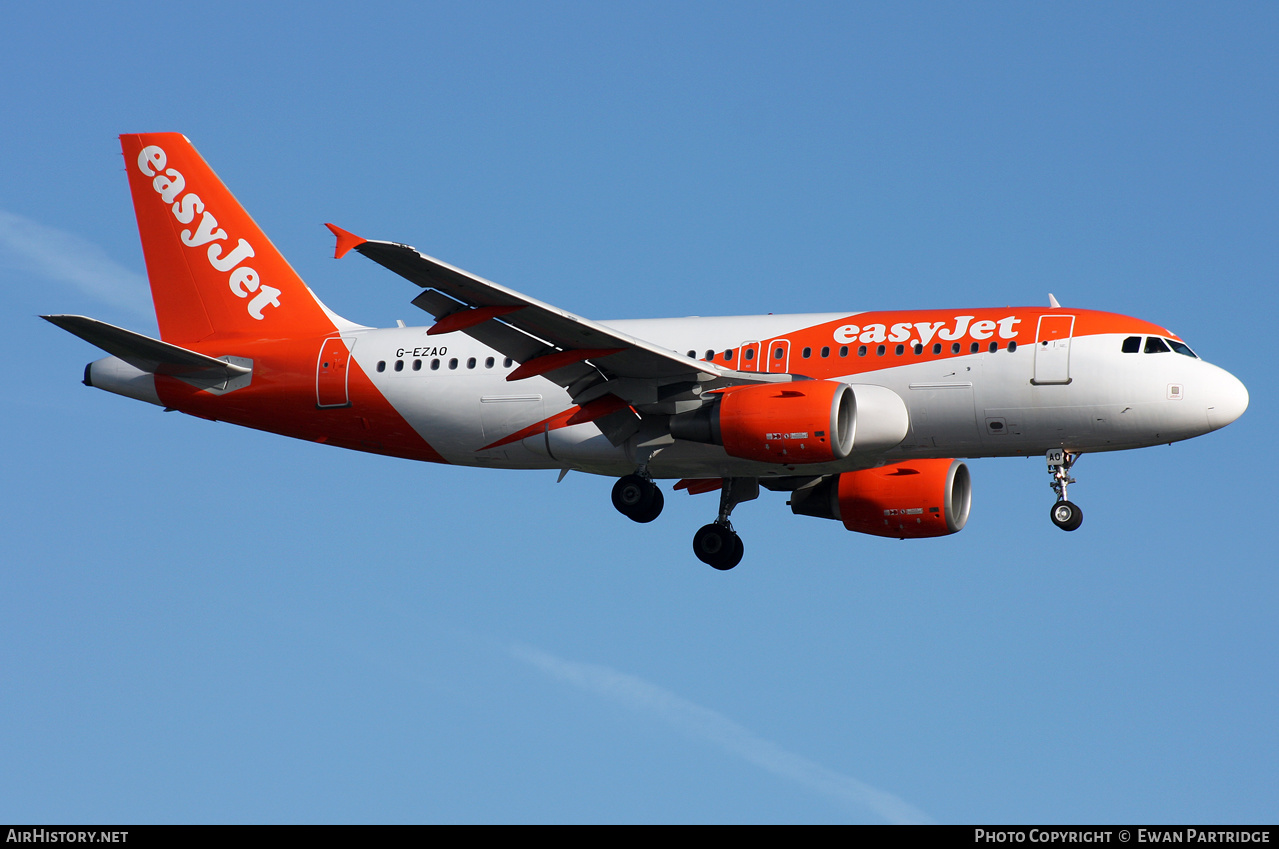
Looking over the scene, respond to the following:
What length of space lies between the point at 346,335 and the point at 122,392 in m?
5.33

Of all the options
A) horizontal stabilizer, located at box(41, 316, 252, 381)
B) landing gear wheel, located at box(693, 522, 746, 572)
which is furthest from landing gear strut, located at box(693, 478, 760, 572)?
horizontal stabilizer, located at box(41, 316, 252, 381)

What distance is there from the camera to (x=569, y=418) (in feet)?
107

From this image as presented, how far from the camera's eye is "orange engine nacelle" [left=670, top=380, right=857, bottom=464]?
2906 cm

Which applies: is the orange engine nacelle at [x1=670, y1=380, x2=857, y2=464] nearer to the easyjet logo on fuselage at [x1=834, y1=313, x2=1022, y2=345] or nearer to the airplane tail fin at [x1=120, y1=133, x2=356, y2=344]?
the easyjet logo on fuselage at [x1=834, y1=313, x2=1022, y2=345]

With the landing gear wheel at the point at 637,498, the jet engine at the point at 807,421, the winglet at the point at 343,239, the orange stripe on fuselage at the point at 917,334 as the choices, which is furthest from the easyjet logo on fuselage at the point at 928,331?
the winglet at the point at 343,239

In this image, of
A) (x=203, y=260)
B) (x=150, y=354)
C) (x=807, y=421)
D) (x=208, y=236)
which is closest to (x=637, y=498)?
(x=807, y=421)

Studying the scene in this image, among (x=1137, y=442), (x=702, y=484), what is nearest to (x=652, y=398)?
(x=702, y=484)

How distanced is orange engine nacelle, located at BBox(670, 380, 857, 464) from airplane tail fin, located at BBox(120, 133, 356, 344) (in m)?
10.9

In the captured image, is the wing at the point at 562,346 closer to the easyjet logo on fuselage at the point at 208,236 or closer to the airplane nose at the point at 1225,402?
the airplane nose at the point at 1225,402

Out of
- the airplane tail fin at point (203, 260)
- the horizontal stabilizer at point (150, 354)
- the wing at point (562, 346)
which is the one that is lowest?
the wing at point (562, 346)

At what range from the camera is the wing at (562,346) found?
89.1ft

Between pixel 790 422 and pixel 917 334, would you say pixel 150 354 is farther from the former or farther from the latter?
pixel 917 334

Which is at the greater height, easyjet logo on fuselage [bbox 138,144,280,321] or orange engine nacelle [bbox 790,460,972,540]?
easyjet logo on fuselage [bbox 138,144,280,321]

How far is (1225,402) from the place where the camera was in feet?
96.5
